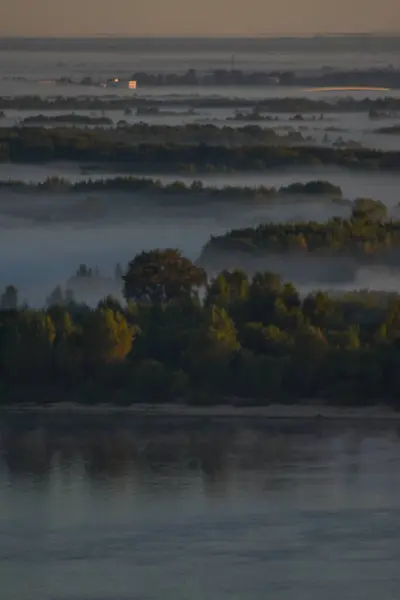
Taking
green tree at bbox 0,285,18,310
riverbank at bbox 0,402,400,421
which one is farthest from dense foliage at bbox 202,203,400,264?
green tree at bbox 0,285,18,310

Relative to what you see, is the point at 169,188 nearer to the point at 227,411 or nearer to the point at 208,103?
the point at 208,103

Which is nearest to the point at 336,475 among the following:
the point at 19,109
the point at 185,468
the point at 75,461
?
the point at 185,468

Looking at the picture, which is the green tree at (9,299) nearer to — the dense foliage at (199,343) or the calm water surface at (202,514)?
the dense foliage at (199,343)

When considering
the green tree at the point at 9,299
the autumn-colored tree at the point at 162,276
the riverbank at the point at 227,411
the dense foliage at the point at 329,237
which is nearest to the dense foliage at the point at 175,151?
the dense foliage at the point at 329,237

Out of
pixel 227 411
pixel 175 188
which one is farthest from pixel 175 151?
pixel 227 411

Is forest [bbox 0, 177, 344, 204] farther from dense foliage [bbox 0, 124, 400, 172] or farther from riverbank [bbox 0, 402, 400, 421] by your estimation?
riverbank [bbox 0, 402, 400, 421]
